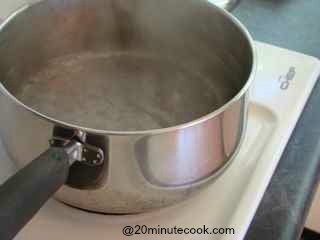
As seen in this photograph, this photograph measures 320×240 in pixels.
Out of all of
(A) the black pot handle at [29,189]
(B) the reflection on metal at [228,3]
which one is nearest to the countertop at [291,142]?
(B) the reflection on metal at [228,3]

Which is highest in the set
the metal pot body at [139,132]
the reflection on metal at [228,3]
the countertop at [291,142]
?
the metal pot body at [139,132]

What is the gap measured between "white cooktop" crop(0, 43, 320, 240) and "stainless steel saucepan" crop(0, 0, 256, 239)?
3cm

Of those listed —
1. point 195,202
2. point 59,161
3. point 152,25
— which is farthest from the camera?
point 152,25

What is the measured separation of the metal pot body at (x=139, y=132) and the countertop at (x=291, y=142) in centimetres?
6

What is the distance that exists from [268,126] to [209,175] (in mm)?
132

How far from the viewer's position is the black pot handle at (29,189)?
0.31m

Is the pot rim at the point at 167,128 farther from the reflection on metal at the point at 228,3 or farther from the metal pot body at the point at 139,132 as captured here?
the reflection on metal at the point at 228,3

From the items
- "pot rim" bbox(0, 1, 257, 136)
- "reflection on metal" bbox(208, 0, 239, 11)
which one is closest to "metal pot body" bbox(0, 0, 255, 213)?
"pot rim" bbox(0, 1, 257, 136)

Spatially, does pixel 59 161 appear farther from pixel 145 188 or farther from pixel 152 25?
pixel 152 25

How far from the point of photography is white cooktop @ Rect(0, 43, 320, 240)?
43cm

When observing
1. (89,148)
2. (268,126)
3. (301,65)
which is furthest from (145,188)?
(301,65)

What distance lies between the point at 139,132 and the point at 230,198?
141mm

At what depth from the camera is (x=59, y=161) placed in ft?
1.15

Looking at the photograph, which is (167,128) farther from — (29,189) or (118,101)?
(118,101)
